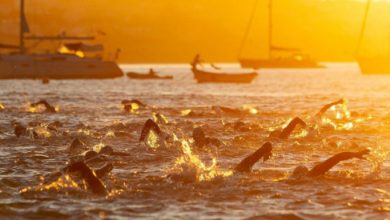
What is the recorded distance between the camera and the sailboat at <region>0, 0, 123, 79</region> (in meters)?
161

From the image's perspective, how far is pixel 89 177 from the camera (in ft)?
63.5

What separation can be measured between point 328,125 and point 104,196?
912 inches

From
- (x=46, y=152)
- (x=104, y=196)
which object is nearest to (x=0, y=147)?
(x=46, y=152)

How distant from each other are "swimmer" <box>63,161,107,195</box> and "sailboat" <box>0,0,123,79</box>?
5455 inches

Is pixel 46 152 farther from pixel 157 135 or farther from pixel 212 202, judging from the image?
pixel 212 202

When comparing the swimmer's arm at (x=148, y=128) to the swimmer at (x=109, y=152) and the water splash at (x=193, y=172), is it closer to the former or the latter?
the swimmer at (x=109, y=152)

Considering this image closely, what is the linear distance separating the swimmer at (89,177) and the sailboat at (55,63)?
455 ft

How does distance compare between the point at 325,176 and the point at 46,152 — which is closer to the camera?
the point at 325,176

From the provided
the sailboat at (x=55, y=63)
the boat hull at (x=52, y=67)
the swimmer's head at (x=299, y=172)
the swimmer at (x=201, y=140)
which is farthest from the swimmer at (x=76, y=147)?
Answer: the boat hull at (x=52, y=67)

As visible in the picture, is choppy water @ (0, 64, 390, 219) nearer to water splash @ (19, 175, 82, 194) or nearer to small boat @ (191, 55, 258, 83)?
water splash @ (19, 175, 82, 194)

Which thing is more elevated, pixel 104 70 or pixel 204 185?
pixel 104 70

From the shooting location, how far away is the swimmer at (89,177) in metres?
18.9

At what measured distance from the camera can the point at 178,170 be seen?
885 inches

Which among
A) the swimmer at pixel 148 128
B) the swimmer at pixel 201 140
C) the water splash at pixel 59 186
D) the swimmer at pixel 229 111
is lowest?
the water splash at pixel 59 186
